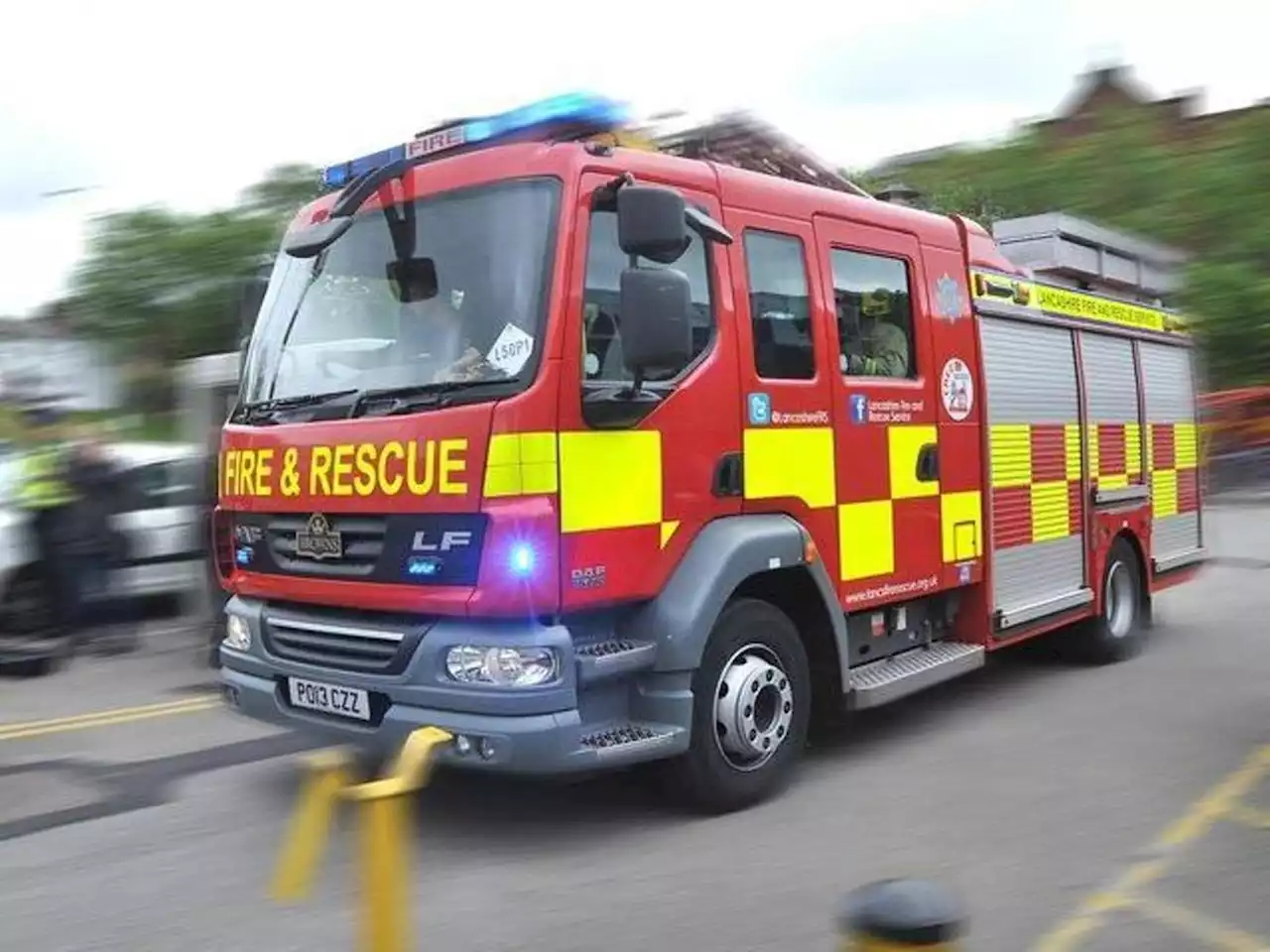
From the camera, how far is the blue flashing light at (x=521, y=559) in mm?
4504

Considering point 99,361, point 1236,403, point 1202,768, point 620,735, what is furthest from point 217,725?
point 1236,403

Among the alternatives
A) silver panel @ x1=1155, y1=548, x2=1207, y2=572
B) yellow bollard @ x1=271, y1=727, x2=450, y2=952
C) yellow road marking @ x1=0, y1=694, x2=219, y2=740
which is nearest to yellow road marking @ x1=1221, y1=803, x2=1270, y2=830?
yellow bollard @ x1=271, y1=727, x2=450, y2=952

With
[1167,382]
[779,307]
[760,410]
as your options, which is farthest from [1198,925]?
[1167,382]

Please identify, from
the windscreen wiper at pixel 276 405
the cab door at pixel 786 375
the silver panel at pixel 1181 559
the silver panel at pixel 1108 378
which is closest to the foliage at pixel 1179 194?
the silver panel at pixel 1181 559

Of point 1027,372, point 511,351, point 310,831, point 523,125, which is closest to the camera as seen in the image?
point 310,831

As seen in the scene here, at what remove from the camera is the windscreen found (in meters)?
4.73

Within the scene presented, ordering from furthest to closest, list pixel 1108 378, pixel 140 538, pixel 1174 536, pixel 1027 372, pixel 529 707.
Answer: pixel 140 538 → pixel 1174 536 → pixel 1108 378 → pixel 1027 372 → pixel 529 707

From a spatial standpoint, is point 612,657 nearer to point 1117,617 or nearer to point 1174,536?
point 1117,617

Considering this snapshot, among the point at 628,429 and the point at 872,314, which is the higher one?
the point at 872,314

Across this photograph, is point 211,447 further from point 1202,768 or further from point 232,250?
point 232,250

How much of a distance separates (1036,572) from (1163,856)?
278cm

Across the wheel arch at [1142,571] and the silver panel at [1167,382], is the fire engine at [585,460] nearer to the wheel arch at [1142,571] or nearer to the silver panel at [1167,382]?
the wheel arch at [1142,571]

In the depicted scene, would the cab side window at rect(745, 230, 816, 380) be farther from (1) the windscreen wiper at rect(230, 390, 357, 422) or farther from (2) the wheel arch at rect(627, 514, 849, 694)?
(1) the windscreen wiper at rect(230, 390, 357, 422)

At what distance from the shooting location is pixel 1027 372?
7.36m
